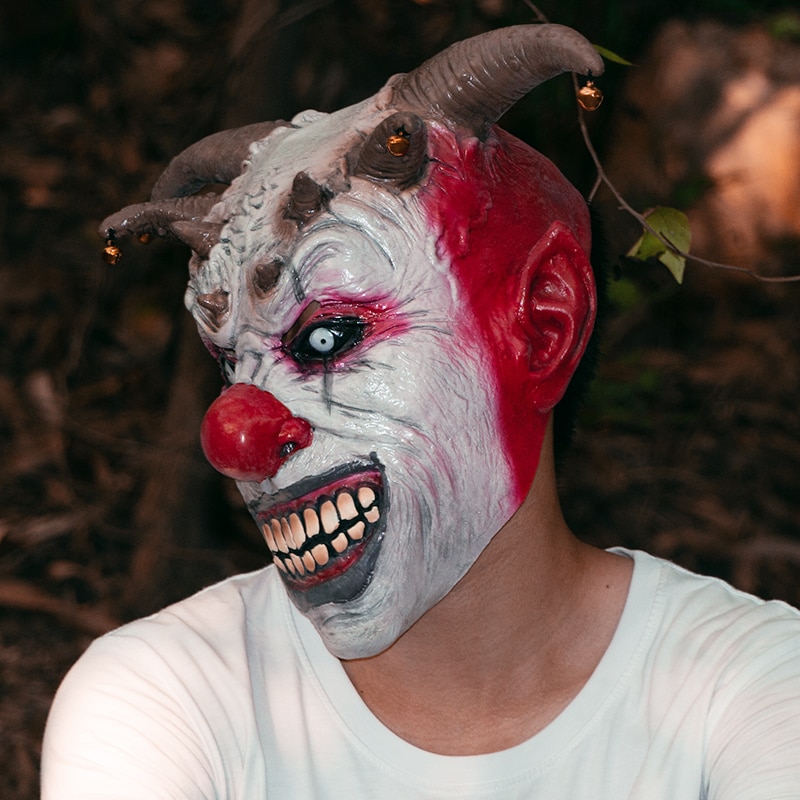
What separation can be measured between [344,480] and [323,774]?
0.42 meters

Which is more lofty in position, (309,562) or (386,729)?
(309,562)

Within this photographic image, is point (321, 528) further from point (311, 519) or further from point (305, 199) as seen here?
point (305, 199)

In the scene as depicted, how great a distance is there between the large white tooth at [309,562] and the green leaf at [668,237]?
68 centimetres

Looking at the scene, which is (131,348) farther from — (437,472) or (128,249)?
(437,472)

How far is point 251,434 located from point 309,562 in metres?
0.18

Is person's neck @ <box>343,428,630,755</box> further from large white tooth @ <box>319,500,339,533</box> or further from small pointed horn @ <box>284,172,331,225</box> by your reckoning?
small pointed horn @ <box>284,172,331,225</box>

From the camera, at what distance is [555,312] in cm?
158

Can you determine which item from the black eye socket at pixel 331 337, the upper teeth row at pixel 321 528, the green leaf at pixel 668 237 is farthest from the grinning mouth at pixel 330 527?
the green leaf at pixel 668 237

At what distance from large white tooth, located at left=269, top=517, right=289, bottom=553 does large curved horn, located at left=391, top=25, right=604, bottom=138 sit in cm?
53

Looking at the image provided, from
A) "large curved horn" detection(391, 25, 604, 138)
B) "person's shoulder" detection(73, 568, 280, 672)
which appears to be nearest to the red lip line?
"person's shoulder" detection(73, 568, 280, 672)

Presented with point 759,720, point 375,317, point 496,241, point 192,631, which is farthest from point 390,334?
point 759,720

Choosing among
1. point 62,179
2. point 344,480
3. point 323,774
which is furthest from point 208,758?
point 62,179

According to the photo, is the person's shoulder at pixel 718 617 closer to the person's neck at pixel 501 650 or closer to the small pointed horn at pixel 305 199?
the person's neck at pixel 501 650

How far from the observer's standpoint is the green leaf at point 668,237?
5.94ft
